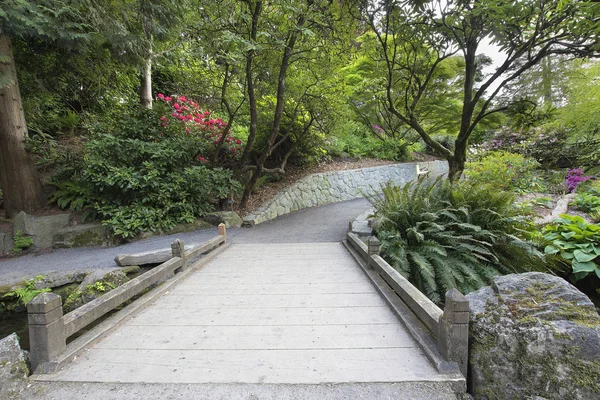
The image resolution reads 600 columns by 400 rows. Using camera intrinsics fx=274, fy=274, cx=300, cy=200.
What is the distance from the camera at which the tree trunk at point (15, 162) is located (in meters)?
6.03

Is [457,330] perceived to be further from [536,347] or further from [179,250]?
[179,250]

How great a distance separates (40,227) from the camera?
19.1ft

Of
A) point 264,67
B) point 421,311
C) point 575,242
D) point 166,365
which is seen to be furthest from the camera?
point 264,67

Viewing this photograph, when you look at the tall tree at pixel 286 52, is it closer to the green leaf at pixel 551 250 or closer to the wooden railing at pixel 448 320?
the wooden railing at pixel 448 320

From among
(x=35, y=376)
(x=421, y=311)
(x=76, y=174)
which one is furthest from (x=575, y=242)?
(x=76, y=174)

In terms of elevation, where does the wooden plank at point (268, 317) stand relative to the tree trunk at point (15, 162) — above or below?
below

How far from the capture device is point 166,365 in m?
1.83

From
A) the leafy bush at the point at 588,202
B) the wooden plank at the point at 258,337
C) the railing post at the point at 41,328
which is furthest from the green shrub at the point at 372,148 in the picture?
the railing post at the point at 41,328

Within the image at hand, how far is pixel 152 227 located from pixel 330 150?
7946mm

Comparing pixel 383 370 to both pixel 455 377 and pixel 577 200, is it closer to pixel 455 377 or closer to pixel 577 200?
pixel 455 377

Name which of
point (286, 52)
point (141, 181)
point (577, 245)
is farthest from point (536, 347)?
point (141, 181)

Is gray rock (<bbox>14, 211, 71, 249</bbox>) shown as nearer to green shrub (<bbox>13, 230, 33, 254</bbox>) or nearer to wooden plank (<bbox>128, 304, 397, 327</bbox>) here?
green shrub (<bbox>13, 230, 33, 254</bbox>)

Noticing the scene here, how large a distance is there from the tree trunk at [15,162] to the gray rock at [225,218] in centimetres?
386

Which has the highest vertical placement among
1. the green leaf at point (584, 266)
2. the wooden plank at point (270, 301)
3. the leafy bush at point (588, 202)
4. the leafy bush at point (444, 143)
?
the leafy bush at point (444, 143)
